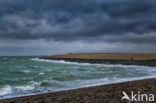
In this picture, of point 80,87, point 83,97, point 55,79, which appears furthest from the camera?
point 55,79

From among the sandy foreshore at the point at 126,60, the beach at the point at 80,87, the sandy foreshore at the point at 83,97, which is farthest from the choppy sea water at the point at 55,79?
the sandy foreshore at the point at 126,60

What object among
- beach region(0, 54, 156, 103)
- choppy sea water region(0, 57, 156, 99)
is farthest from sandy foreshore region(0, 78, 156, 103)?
choppy sea water region(0, 57, 156, 99)

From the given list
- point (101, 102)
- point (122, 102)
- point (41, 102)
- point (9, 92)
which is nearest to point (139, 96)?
point (122, 102)

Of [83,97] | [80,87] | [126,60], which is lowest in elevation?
[126,60]

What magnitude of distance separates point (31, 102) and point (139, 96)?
14.6 feet

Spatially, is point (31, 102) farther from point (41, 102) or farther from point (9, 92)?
point (9, 92)

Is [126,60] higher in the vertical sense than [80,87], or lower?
lower

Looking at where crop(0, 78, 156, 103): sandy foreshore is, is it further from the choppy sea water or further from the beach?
the choppy sea water

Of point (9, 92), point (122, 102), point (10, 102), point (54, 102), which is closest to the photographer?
point (122, 102)

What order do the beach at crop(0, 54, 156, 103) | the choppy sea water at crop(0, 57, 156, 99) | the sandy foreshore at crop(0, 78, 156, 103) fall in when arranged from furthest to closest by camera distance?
the choppy sea water at crop(0, 57, 156, 99) < the beach at crop(0, 54, 156, 103) < the sandy foreshore at crop(0, 78, 156, 103)

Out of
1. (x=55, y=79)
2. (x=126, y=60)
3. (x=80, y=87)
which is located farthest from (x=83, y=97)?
(x=126, y=60)

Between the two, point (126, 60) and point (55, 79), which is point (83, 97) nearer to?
point (55, 79)

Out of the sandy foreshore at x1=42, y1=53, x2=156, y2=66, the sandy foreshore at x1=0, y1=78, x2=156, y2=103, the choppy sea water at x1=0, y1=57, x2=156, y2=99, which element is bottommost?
the sandy foreshore at x1=42, y1=53, x2=156, y2=66

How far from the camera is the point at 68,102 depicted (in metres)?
5.65
